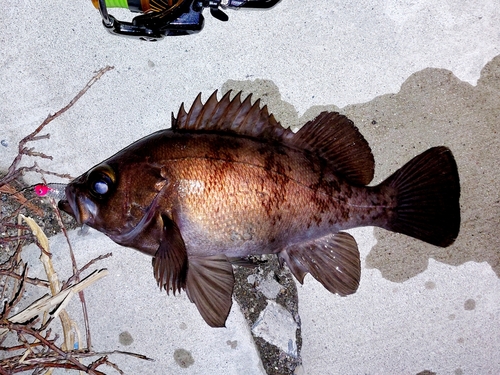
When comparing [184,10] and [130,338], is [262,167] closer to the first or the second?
[184,10]

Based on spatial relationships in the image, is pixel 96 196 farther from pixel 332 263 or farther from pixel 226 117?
pixel 332 263

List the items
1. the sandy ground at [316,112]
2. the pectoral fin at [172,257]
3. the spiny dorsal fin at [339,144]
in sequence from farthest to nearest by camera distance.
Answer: the sandy ground at [316,112] → the spiny dorsal fin at [339,144] → the pectoral fin at [172,257]

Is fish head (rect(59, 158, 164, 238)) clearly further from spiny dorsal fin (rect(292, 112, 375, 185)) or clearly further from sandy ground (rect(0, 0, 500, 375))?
spiny dorsal fin (rect(292, 112, 375, 185))

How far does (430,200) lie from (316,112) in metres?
0.84

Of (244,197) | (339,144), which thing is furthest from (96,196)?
(339,144)

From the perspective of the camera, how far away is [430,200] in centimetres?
211

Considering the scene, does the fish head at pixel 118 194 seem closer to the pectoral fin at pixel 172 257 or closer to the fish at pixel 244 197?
the fish at pixel 244 197

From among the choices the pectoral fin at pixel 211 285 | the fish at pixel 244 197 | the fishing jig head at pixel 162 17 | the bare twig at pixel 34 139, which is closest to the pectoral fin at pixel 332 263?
the fish at pixel 244 197

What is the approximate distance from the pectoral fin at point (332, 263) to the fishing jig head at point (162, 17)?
1299 millimetres

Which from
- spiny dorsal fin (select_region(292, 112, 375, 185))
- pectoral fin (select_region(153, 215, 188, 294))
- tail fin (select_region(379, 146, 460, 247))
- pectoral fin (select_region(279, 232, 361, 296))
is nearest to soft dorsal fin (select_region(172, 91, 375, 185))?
spiny dorsal fin (select_region(292, 112, 375, 185))

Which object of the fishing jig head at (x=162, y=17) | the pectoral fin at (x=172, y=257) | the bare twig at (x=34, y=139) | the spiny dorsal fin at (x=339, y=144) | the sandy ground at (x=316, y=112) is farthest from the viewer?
the sandy ground at (x=316, y=112)

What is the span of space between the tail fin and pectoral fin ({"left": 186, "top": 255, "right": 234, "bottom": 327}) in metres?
0.91

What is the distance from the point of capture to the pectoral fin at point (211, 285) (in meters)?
1.99

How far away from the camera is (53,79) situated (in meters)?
2.39
